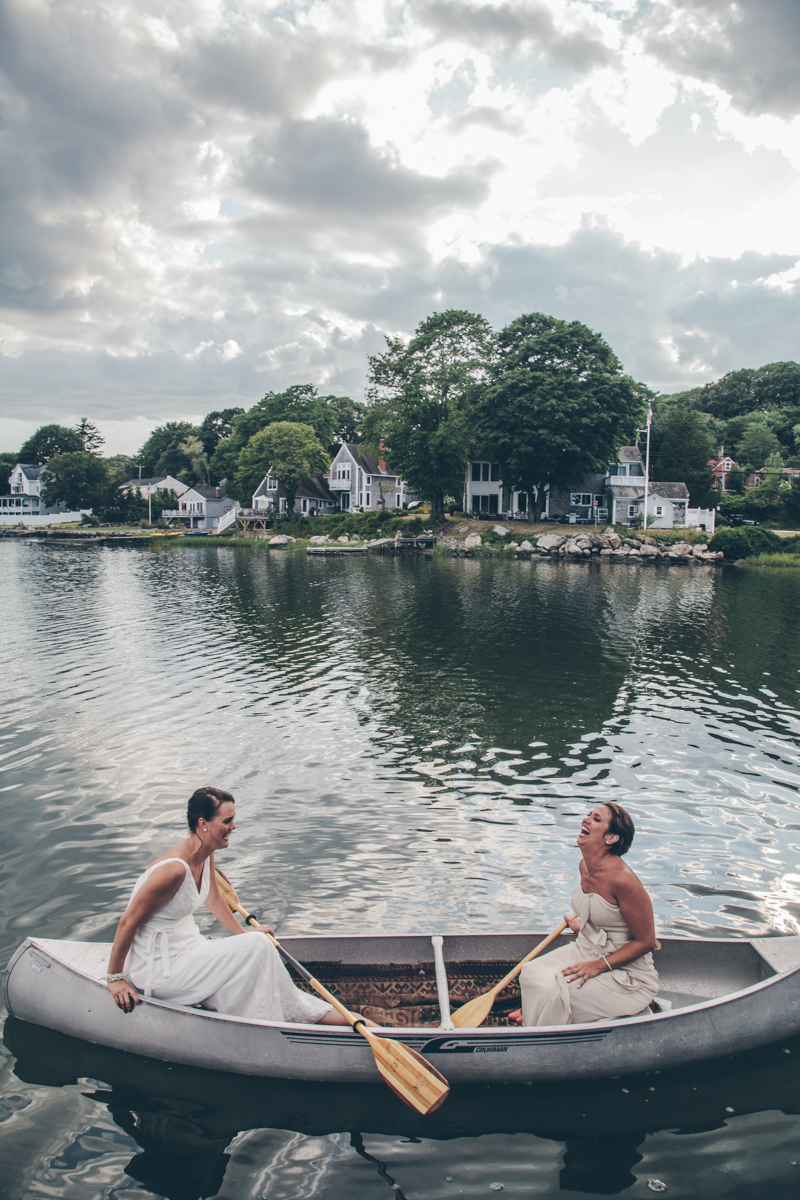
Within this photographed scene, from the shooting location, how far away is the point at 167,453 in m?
134

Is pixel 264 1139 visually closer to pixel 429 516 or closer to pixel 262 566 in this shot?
pixel 262 566

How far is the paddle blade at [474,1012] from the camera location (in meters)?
5.69

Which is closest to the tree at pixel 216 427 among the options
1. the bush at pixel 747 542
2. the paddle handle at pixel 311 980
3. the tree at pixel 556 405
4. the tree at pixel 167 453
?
the tree at pixel 167 453

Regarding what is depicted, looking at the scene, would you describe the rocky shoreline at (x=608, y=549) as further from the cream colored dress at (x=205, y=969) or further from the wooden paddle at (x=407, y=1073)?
the wooden paddle at (x=407, y=1073)

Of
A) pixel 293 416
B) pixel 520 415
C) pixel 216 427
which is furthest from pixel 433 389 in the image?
pixel 216 427

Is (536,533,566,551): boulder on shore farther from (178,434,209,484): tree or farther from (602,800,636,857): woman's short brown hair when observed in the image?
(178,434,209,484): tree

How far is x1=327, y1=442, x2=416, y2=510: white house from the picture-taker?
9594 cm

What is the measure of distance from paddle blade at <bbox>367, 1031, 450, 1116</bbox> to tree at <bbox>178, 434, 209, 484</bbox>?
5134 inches

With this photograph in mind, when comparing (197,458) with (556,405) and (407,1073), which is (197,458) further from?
(407,1073)

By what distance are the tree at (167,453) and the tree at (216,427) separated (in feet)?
7.20

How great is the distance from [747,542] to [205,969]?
6233cm

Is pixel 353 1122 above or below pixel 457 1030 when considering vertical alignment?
below

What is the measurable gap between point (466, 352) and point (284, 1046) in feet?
227

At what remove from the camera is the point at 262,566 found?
5416 centimetres
